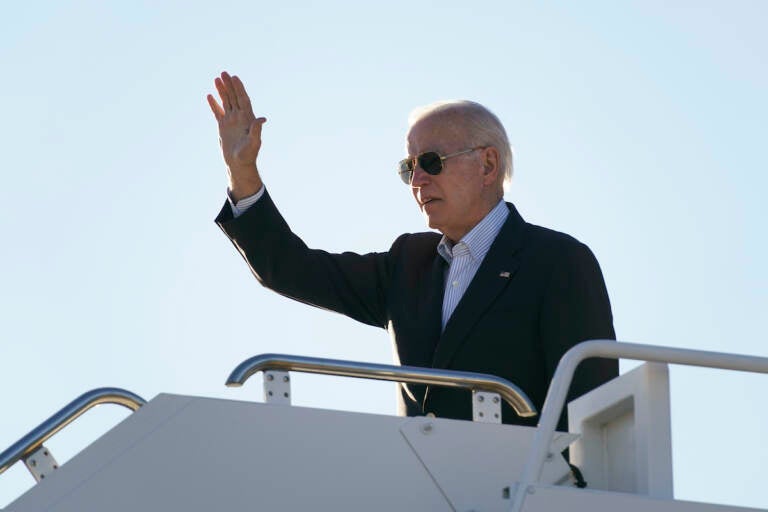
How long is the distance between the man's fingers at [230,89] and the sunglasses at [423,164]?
841mm

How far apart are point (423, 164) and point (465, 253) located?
0.49m

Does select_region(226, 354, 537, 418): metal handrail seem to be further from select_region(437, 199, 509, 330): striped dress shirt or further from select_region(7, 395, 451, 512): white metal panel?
select_region(437, 199, 509, 330): striped dress shirt

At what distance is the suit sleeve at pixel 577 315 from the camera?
20.5ft

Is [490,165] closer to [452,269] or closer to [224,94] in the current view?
[452,269]

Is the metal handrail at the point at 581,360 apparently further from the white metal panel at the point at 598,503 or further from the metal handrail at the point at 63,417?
the metal handrail at the point at 63,417

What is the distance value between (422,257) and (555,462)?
237 cm

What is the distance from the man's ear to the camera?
295 inches

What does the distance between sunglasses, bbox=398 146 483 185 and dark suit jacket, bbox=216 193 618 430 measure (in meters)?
0.33

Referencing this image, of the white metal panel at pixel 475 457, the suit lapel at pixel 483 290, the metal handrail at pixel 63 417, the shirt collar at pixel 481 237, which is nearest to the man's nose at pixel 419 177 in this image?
the shirt collar at pixel 481 237

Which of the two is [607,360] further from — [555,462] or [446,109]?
[446,109]

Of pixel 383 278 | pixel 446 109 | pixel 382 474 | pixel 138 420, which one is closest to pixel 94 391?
pixel 138 420

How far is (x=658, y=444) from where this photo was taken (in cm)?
496

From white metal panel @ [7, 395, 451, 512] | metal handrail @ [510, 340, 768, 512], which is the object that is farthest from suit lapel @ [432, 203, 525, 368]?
metal handrail @ [510, 340, 768, 512]

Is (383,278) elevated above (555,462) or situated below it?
above
